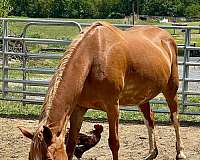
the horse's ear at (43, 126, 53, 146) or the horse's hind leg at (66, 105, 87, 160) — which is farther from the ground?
the horse's ear at (43, 126, 53, 146)

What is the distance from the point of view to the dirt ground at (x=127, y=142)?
6.21 metres

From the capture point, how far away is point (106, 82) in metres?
4.85

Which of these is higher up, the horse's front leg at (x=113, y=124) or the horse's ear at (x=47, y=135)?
the horse's ear at (x=47, y=135)

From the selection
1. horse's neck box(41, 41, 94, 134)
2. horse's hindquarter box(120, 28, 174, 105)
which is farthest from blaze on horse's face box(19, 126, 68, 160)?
horse's hindquarter box(120, 28, 174, 105)

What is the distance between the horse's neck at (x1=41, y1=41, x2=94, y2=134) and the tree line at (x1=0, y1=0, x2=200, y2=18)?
132 feet

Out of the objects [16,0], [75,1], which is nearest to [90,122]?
[16,0]

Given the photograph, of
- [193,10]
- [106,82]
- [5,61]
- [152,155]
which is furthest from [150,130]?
[193,10]

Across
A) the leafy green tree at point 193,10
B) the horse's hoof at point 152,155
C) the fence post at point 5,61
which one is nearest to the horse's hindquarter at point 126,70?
the horse's hoof at point 152,155

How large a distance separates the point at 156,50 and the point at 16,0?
144 feet

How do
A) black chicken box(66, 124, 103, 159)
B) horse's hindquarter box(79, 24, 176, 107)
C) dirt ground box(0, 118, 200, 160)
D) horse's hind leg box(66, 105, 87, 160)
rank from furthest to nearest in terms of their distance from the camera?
dirt ground box(0, 118, 200, 160) < black chicken box(66, 124, 103, 159) < horse's hind leg box(66, 105, 87, 160) < horse's hindquarter box(79, 24, 176, 107)

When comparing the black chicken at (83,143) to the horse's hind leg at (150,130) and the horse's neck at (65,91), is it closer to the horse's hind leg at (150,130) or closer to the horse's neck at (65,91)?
the horse's hind leg at (150,130)

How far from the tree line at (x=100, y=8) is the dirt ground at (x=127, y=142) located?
37.3m

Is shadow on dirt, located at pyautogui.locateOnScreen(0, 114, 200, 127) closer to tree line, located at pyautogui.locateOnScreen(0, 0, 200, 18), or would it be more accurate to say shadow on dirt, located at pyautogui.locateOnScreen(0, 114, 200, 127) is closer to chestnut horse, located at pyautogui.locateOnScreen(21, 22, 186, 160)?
chestnut horse, located at pyautogui.locateOnScreen(21, 22, 186, 160)

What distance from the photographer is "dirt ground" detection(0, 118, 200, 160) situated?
6.21m
